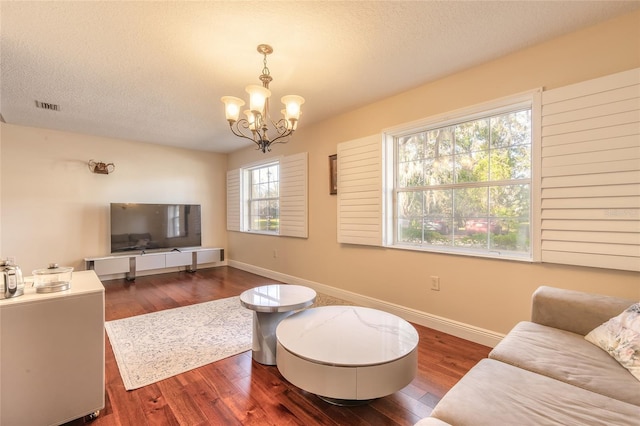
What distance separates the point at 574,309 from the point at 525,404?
3.06ft

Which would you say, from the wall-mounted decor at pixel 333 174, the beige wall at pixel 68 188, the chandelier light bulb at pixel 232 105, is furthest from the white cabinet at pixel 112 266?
the chandelier light bulb at pixel 232 105

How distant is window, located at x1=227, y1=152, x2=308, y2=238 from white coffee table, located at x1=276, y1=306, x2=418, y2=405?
7.72 feet

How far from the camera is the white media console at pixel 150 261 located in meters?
4.33

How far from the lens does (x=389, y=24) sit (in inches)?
74.7

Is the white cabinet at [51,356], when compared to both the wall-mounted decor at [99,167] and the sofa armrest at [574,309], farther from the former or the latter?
the wall-mounted decor at [99,167]

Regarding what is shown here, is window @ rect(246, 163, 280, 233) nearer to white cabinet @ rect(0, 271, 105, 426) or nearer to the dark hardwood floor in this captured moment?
the dark hardwood floor

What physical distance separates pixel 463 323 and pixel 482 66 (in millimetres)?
2213

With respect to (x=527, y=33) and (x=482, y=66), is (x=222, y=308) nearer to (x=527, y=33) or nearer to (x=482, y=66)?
(x=482, y=66)

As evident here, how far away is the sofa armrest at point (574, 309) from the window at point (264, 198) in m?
3.68

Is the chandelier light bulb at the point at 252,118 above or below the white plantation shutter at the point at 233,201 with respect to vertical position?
above

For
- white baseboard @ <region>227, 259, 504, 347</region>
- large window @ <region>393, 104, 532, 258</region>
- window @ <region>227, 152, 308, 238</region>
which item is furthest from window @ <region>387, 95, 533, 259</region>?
window @ <region>227, 152, 308, 238</region>

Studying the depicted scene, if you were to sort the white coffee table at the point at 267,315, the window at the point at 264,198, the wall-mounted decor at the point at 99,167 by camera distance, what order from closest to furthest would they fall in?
the white coffee table at the point at 267,315 → the wall-mounted decor at the point at 99,167 → the window at the point at 264,198

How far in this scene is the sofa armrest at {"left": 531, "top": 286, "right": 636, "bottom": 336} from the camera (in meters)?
1.55

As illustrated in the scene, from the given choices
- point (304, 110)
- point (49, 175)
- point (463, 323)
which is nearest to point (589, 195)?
point (463, 323)
